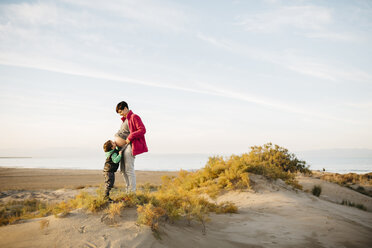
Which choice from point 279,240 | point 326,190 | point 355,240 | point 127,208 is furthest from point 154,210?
point 326,190

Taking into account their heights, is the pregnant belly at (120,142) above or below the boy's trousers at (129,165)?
above

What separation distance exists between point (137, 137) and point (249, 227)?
3.06 metres

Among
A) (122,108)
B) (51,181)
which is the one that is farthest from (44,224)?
(51,181)

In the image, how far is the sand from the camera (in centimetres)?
345

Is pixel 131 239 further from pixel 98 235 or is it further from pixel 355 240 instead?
pixel 355 240

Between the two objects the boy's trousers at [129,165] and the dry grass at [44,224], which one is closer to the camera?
the dry grass at [44,224]

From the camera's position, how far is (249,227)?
5.37 m

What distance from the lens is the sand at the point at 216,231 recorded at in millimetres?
3449

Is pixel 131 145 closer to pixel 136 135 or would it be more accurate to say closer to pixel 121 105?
pixel 136 135

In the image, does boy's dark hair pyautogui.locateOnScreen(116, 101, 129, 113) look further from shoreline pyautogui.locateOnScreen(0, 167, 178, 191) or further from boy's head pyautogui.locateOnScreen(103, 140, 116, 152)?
shoreline pyautogui.locateOnScreen(0, 167, 178, 191)

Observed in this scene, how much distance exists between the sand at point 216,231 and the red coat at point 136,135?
4.35 ft

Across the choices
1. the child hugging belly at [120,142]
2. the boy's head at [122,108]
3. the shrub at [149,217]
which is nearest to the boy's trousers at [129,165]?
the child hugging belly at [120,142]

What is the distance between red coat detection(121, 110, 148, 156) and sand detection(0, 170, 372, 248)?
4.35 feet

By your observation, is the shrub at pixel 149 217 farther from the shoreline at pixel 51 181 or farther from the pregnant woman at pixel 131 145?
the shoreline at pixel 51 181
